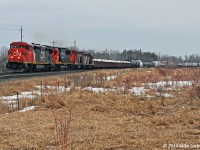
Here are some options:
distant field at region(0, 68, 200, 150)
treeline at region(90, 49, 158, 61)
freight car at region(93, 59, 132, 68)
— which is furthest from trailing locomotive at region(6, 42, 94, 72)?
treeline at region(90, 49, 158, 61)

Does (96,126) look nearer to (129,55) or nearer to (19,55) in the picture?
(19,55)

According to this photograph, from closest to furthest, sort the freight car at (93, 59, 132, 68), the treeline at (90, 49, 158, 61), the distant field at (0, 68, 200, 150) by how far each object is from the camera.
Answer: the distant field at (0, 68, 200, 150)
the freight car at (93, 59, 132, 68)
the treeline at (90, 49, 158, 61)

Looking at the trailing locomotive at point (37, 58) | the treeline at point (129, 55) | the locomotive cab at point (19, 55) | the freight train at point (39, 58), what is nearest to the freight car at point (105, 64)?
the freight train at point (39, 58)

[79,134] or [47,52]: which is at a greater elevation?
[47,52]

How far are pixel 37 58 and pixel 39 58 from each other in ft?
2.09

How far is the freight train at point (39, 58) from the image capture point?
117 feet

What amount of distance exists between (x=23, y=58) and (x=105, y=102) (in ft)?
76.1

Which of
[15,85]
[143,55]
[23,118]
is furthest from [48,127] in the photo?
[143,55]

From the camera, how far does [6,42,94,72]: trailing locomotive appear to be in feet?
117

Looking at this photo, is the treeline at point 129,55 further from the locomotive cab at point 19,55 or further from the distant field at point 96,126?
the distant field at point 96,126

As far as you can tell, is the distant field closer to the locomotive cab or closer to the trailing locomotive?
the locomotive cab

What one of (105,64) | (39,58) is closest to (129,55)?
(105,64)

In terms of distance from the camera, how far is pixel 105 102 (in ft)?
46.3

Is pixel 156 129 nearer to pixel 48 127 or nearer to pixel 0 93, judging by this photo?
pixel 48 127
